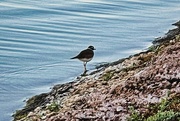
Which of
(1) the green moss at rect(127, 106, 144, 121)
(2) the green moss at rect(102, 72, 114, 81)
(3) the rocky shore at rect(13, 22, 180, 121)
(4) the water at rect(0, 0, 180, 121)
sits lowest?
(1) the green moss at rect(127, 106, 144, 121)

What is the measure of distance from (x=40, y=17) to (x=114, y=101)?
46.2ft

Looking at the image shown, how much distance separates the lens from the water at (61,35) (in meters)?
16.6

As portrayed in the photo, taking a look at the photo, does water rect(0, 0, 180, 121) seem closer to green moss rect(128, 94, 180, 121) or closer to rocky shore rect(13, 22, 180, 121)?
rocky shore rect(13, 22, 180, 121)

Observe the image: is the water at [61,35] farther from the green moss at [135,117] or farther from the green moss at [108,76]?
the green moss at [135,117]

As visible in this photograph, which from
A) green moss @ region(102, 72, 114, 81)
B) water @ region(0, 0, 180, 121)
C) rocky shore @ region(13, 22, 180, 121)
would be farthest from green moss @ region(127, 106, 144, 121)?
water @ region(0, 0, 180, 121)

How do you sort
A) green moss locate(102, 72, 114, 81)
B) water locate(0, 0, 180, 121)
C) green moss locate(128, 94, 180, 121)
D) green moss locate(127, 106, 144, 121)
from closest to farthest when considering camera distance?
green moss locate(128, 94, 180, 121) < green moss locate(127, 106, 144, 121) < green moss locate(102, 72, 114, 81) < water locate(0, 0, 180, 121)

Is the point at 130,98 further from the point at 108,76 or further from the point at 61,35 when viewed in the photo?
the point at 61,35

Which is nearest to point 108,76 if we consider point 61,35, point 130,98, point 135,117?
point 130,98

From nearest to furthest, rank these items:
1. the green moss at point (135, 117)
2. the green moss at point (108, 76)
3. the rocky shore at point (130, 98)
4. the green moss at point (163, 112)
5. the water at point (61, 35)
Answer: the green moss at point (163, 112)
the green moss at point (135, 117)
the rocky shore at point (130, 98)
the green moss at point (108, 76)
the water at point (61, 35)

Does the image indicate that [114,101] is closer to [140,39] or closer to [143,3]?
[140,39]

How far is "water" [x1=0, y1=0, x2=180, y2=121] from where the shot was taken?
16562mm

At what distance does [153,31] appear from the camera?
2331 centimetres

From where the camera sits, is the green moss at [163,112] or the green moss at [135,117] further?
the green moss at [135,117]

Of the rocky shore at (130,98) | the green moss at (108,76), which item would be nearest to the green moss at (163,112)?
the rocky shore at (130,98)
